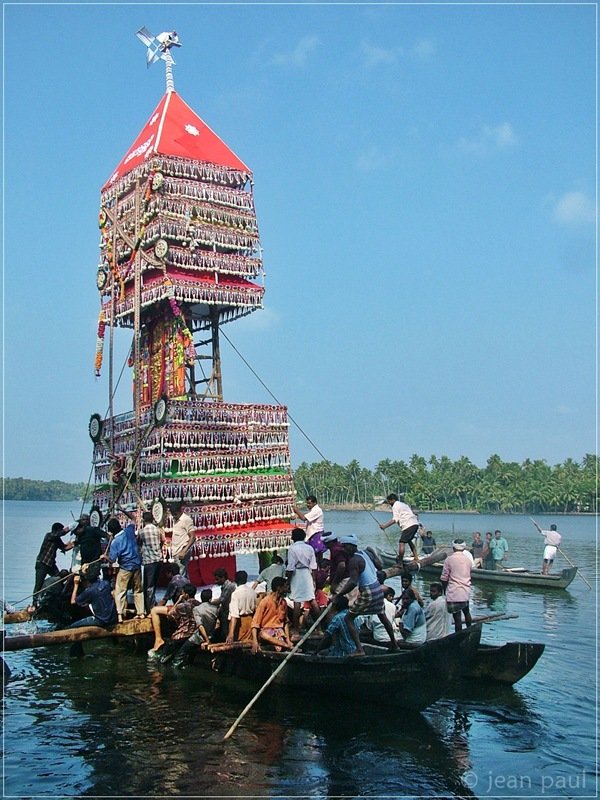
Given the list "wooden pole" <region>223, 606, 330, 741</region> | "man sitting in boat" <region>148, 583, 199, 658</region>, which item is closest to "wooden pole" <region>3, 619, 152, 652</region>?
"man sitting in boat" <region>148, 583, 199, 658</region>

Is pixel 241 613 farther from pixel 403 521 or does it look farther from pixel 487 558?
pixel 487 558

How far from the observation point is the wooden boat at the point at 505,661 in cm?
1216

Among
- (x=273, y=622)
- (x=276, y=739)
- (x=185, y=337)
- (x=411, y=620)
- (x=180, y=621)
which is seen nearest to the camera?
(x=276, y=739)

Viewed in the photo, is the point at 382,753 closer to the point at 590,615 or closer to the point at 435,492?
the point at 590,615

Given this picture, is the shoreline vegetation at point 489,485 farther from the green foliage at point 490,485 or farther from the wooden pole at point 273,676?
the wooden pole at point 273,676

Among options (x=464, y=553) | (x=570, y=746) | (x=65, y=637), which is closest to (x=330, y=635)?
(x=464, y=553)

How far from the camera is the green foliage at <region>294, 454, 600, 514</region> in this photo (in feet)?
317

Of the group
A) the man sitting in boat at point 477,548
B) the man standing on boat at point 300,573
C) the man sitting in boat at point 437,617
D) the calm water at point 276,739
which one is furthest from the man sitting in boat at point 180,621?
the man sitting in boat at point 477,548

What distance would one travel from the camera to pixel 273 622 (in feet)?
39.0

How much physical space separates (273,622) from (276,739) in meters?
1.93

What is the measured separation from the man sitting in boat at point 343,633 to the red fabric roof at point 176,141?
42.0ft

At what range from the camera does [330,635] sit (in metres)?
11.2

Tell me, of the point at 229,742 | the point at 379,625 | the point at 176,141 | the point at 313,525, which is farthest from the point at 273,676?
the point at 176,141

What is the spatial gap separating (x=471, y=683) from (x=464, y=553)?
2.17 meters
